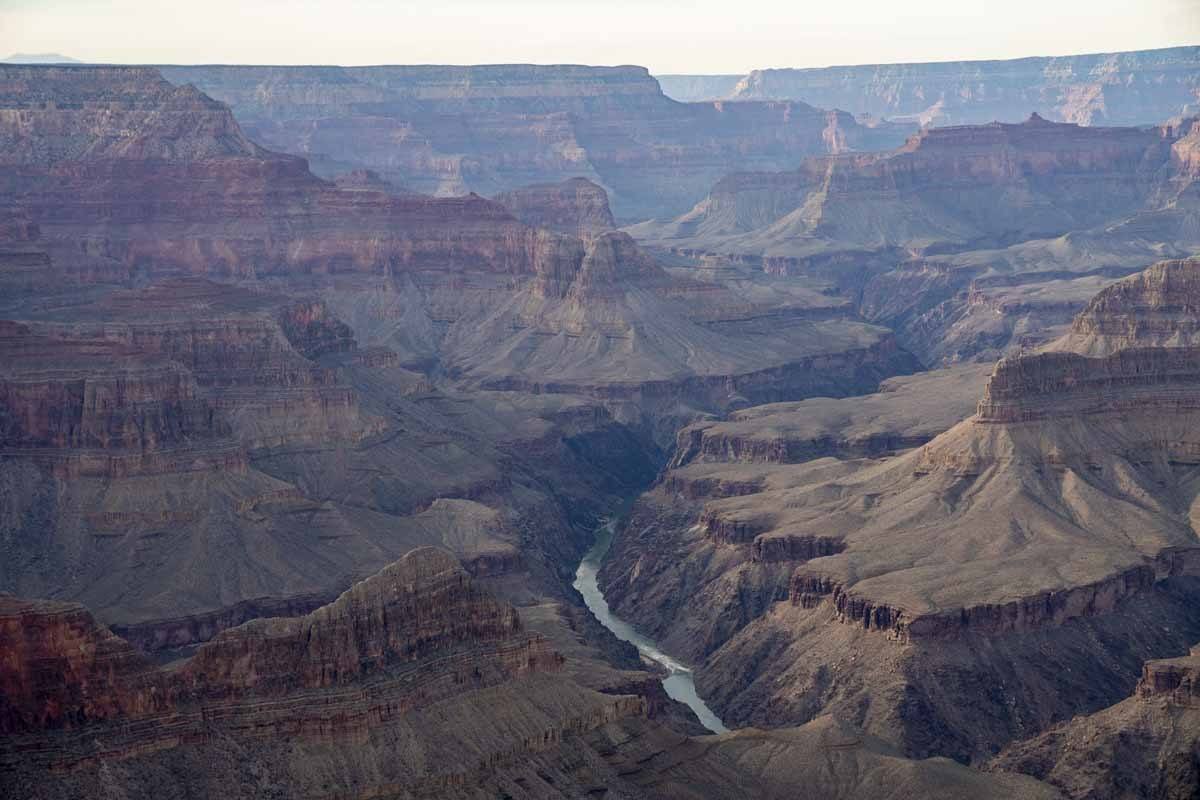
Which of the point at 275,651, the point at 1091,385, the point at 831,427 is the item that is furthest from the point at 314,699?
the point at 831,427

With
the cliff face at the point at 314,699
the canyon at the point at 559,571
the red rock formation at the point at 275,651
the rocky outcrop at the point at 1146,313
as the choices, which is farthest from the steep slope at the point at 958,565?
the red rock formation at the point at 275,651

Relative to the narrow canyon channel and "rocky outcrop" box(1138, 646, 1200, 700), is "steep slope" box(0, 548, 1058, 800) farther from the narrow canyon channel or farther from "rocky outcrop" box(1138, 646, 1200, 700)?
the narrow canyon channel

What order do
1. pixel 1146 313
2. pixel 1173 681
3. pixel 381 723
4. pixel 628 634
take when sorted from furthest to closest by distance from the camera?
pixel 1146 313 → pixel 628 634 → pixel 1173 681 → pixel 381 723

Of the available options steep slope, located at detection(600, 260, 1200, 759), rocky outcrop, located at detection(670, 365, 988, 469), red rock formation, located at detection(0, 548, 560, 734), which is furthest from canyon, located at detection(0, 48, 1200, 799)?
rocky outcrop, located at detection(670, 365, 988, 469)

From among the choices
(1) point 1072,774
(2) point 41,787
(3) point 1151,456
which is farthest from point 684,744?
(3) point 1151,456

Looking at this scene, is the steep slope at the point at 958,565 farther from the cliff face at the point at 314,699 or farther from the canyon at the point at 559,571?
the cliff face at the point at 314,699

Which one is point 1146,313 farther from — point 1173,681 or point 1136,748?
point 1136,748

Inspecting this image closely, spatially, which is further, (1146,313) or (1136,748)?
(1146,313)

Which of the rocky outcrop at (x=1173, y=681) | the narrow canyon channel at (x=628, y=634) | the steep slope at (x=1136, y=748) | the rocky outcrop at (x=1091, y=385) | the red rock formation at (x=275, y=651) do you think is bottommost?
the narrow canyon channel at (x=628, y=634)
